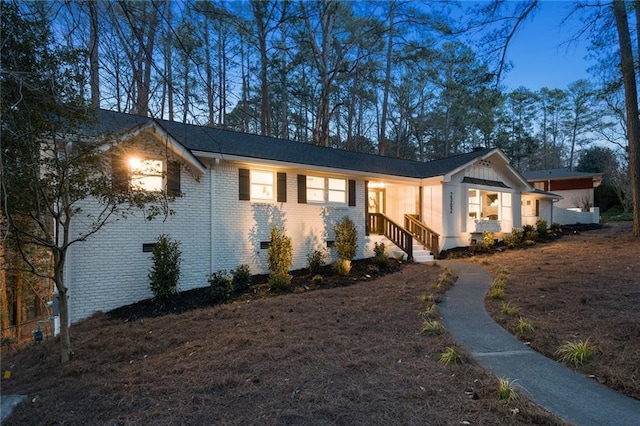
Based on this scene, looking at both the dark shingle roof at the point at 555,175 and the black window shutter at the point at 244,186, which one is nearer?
the black window shutter at the point at 244,186

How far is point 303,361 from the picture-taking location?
3848mm

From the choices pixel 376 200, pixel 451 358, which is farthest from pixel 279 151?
pixel 451 358

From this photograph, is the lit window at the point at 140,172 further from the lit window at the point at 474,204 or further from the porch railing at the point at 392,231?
the lit window at the point at 474,204

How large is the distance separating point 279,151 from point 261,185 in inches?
58.8

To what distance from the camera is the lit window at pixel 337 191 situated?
11.4m

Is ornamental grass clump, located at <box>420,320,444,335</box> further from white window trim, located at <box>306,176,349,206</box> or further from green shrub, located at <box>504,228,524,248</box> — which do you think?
green shrub, located at <box>504,228,524,248</box>

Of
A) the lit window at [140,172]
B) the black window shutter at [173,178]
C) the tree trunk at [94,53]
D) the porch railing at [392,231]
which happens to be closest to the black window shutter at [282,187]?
the black window shutter at [173,178]

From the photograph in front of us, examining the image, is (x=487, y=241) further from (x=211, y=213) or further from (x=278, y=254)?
(x=211, y=213)

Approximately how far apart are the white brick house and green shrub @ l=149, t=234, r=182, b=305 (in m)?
0.62

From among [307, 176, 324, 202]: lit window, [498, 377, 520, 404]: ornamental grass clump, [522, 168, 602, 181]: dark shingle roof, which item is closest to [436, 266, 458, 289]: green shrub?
[307, 176, 324, 202]: lit window

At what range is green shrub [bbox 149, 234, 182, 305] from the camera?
24.0ft

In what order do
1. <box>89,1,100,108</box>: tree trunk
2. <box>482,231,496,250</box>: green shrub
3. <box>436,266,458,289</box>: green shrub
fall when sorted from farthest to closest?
<box>482,231,496,250</box>: green shrub < <box>436,266,458,289</box>: green shrub < <box>89,1,100,108</box>: tree trunk

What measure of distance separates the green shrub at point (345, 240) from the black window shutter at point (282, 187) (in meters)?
1.90

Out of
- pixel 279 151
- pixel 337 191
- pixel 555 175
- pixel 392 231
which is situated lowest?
pixel 392 231
